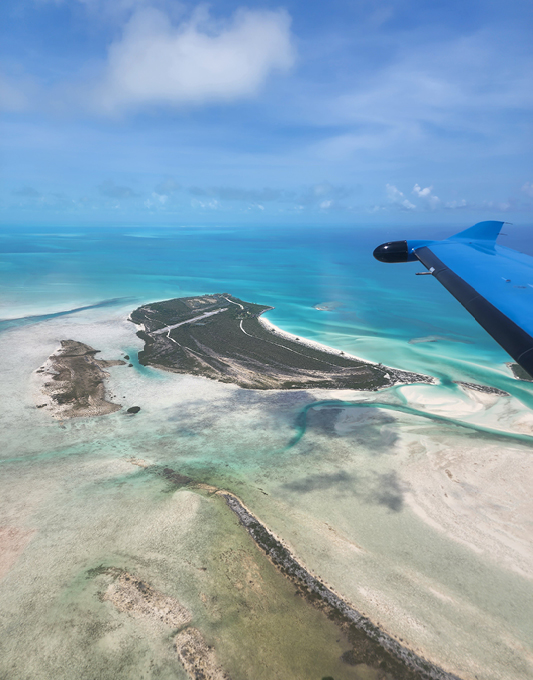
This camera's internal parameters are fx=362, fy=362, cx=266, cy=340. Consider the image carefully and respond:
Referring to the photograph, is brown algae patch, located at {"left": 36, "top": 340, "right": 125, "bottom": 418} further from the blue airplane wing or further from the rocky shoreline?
the blue airplane wing

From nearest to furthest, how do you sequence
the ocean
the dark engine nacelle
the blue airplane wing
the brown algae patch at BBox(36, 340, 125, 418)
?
the blue airplane wing, the ocean, the dark engine nacelle, the brown algae patch at BBox(36, 340, 125, 418)

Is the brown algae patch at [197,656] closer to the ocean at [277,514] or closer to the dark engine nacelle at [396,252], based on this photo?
the ocean at [277,514]

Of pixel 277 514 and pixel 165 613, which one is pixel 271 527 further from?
pixel 165 613

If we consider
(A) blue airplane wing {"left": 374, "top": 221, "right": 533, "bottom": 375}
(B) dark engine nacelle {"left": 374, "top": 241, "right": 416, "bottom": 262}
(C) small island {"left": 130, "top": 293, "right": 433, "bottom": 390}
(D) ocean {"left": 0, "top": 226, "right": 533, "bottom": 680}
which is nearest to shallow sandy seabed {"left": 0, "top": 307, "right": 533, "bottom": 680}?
(D) ocean {"left": 0, "top": 226, "right": 533, "bottom": 680}

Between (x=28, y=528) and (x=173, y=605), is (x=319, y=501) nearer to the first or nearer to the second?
(x=173, y=605)

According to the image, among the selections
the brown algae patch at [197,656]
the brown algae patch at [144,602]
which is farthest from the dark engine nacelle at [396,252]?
the brown algae patch at [197,656]
